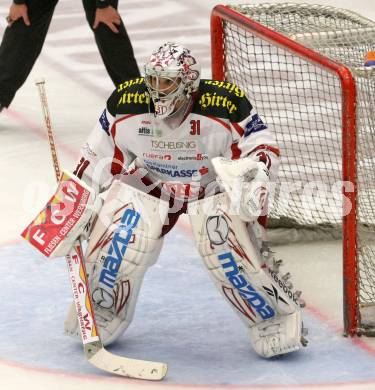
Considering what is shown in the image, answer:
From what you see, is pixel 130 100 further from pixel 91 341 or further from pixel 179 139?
pixel 91 341

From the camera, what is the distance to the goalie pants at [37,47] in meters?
7.20

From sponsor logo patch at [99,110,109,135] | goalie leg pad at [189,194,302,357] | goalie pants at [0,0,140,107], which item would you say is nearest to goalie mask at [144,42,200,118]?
sponsor logo patch at [99,110,109,135]

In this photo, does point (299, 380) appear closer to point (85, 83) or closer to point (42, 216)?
point (42, 216)

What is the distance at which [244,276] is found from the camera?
462cm

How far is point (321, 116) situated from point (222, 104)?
2029 mm

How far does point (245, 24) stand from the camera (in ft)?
18.0

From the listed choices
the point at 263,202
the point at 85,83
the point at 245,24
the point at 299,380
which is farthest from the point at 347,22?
the point at 85,83

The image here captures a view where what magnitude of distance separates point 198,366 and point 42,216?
735mm

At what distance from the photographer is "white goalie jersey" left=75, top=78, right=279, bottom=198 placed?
4.69 metres

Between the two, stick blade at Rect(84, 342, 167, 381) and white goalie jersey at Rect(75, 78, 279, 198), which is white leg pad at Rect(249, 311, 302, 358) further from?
white goalie jersey at Rect(75, 78, 279, 198)

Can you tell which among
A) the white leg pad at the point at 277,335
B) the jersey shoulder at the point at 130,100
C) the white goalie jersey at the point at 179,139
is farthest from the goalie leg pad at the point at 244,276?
the jersey shoulder at the point at 130,100

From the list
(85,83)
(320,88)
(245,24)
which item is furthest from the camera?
(85,83)

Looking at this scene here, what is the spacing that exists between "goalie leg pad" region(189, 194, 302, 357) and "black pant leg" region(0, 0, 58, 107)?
108 inches

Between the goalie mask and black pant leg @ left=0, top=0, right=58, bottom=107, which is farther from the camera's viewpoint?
black pant leg @ left=0, top=0, right=58, bottom=107
